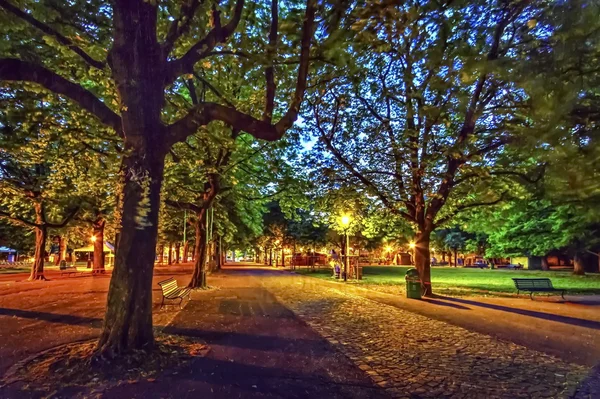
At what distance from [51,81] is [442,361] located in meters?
7.85

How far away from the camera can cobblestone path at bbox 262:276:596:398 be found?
4.95m

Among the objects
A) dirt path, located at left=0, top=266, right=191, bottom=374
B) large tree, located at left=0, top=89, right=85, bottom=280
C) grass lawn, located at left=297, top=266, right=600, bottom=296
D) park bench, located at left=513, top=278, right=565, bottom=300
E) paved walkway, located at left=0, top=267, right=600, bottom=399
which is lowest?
grass lawn, located at left=297, top=266, right=600, bottom=296

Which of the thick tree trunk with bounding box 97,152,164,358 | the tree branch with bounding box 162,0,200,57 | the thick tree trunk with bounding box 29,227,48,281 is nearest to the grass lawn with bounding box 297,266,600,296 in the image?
the thick tree trunk with bounding box 97,152,164,358

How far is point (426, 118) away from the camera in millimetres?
10609

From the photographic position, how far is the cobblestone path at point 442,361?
4.95 meters

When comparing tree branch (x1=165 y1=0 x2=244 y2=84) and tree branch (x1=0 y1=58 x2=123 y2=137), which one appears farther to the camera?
tree branch (x1=165 y1=0 x2=244 y2=84)

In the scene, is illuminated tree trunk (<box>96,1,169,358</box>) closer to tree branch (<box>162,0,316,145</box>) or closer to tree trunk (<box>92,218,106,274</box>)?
tree branch (<box>162,0,316,145</box>)

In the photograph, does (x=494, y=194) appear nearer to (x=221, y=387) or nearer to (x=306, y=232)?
(x=221, y=387)

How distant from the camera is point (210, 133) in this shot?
31.3 feet

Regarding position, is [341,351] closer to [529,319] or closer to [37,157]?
[529,319]

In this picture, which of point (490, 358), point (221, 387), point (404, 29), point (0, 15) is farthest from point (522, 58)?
point (0, 15)

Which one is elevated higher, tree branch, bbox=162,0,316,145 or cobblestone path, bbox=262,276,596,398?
tree branch, bbox=162,0,316,145

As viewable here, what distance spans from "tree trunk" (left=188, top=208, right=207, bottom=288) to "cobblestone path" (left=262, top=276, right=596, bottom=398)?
29.6 ft

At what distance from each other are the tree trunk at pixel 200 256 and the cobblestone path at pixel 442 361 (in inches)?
356
